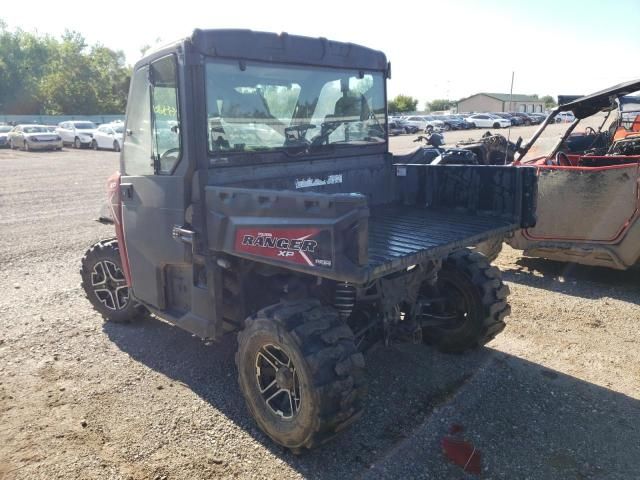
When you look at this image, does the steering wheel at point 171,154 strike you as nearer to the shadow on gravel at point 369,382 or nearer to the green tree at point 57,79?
the shadow on gravel at point 369,382

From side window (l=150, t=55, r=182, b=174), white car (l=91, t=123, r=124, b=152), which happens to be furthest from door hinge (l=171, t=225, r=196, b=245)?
white car (l=91, t=123, r=124, b=152)

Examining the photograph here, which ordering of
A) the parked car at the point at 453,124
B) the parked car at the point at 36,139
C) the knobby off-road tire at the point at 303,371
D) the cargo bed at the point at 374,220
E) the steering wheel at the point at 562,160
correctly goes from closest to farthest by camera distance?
the cargo bed at the point at 374,220 < the knobby off-road tire at the point at 303,371 < the steering wheel at the point at 562,160 < the parked car at the point at 36,139 < the parked car at the point at 453,124

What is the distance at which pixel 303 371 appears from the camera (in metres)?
3.05

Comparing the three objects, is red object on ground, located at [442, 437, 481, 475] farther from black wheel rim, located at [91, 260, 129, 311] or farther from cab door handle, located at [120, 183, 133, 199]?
black wheel rim, located at [91, 260, 129, 311]

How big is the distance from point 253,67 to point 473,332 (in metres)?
2.69

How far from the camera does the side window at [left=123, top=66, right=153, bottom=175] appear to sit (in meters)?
4.03

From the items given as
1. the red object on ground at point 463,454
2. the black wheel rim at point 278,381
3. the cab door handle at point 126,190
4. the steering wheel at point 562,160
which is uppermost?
the steering wheel at point 562,160

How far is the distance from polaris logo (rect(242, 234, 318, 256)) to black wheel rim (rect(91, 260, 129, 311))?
2385 mm

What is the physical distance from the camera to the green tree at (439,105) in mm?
102775

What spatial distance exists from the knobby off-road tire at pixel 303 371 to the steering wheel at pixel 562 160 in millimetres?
5111

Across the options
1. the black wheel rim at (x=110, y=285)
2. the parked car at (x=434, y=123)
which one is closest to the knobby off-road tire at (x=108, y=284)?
the black wheel rim at (x=110, y=285)

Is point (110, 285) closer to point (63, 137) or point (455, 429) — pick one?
point (455, 429)

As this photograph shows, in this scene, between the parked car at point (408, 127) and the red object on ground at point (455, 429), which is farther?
the parked car at point (408, 127)

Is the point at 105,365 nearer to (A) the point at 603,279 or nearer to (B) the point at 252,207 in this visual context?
(B) the point at 252,207
